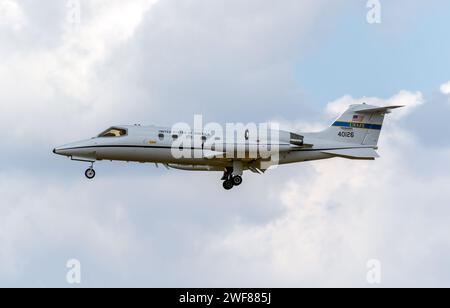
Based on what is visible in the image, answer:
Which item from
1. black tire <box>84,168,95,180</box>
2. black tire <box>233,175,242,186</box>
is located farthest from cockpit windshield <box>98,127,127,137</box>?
black tire <box>233,175,242,186</box>

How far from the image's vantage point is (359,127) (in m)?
65.7

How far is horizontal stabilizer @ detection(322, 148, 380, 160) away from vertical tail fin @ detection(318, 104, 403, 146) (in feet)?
1.88

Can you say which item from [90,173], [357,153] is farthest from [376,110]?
[90,173]

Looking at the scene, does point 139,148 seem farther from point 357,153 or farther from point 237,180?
point 357,153

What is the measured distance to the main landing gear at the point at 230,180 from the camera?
64000mm

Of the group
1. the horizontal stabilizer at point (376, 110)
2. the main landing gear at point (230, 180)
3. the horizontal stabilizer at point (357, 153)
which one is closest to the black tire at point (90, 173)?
the main landing gear at point (230, 180)

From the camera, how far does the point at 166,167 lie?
63750 millimetres

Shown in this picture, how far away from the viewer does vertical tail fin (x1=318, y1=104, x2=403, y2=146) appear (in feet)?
215

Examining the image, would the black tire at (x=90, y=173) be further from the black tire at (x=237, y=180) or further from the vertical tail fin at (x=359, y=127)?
the vertical tail fin at (x=359, y=127)

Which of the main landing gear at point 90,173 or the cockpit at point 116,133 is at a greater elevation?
the cockpit at point 116,133

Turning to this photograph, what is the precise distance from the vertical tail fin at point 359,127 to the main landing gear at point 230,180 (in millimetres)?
5666

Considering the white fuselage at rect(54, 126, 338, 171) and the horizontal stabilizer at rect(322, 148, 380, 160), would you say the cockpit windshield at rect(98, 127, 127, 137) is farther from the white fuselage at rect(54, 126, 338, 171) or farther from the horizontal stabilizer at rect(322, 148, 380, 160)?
the horizontal stabilizer at rect(322, 148, 380, 160)
